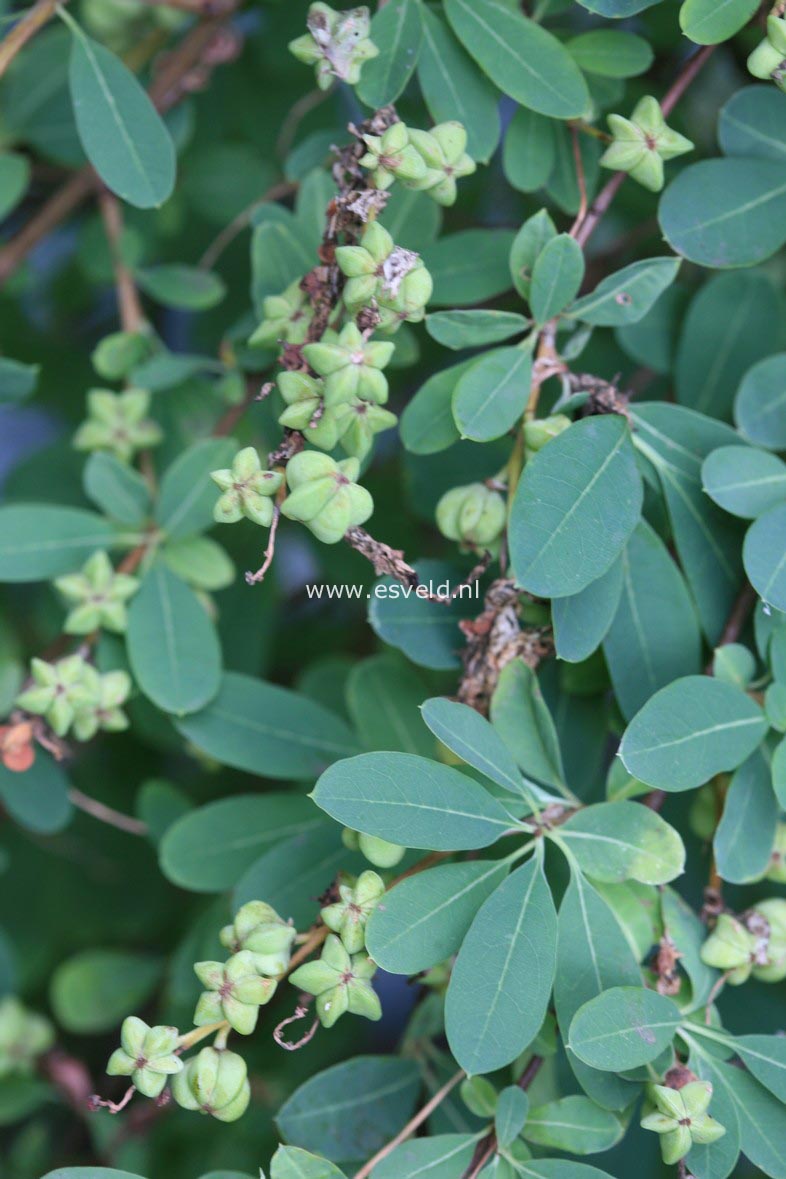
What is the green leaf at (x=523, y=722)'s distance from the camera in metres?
0.97

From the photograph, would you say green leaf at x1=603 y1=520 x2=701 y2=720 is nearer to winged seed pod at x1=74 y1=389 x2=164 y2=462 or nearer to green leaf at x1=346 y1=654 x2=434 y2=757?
green leaf at x1=346 y1=654 x2=434 y2=757

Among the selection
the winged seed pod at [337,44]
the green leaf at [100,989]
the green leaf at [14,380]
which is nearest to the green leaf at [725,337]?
the winged seed pod at [337,44]

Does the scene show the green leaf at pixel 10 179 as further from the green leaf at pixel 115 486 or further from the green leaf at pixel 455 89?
the green leaf at pixel 455 89

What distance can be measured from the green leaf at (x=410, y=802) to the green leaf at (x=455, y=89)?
1.82 feet

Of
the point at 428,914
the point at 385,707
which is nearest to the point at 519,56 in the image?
the point at 385,707

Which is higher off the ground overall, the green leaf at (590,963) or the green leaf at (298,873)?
the green leaf at (590,963)

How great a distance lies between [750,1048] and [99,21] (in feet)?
4.48

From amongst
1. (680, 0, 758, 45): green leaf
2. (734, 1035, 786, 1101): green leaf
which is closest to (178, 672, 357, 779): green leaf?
(734, 1035, 786, 1101): green leaf

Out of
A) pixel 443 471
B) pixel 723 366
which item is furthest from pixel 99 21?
pixel 723 366

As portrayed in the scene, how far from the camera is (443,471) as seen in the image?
1291mm

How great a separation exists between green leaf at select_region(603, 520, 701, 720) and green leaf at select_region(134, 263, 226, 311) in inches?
26.4

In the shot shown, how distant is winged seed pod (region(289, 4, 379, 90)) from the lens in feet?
3.06

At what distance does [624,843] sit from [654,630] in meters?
0.19

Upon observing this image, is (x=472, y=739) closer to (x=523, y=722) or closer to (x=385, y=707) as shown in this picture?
(x=523, y=722)
